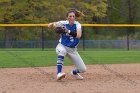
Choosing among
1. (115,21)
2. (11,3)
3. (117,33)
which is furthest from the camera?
(115,21)

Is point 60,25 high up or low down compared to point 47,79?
up

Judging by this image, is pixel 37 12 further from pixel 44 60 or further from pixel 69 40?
pixel 69 40

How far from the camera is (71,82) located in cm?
979

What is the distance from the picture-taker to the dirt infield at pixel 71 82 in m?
8.41

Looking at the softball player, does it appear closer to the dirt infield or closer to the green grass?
the dirt infield

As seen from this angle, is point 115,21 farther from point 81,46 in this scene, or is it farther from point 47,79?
point 47,79

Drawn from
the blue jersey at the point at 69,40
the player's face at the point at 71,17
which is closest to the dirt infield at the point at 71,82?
the blue jersey at the point at 69,40

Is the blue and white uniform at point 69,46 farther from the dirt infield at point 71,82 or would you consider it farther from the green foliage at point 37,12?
the green foliage at point 37,12

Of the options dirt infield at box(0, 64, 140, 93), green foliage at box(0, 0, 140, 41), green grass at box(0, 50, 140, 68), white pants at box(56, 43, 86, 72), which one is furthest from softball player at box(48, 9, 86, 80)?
green foliage at box(0, 0, 140, 41)

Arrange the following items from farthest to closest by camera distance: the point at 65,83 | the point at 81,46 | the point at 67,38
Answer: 1. the point at 81,46
2. the point at 67,38
3. the point at 65,83

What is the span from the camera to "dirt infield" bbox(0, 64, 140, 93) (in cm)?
841

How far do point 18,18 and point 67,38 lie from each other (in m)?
25.2

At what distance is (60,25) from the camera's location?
10086mm

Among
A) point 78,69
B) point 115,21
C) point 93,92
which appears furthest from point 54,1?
point 93,92
